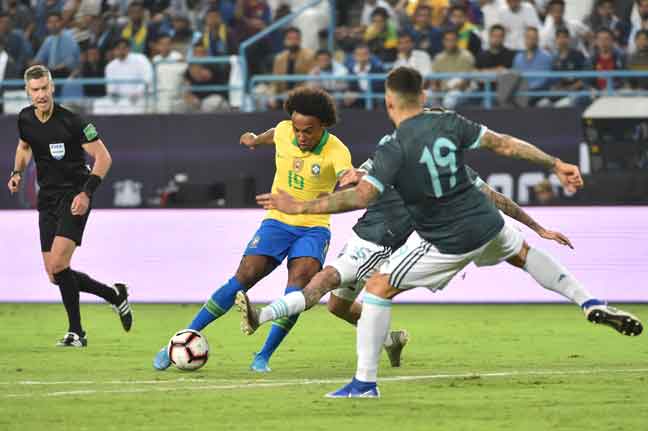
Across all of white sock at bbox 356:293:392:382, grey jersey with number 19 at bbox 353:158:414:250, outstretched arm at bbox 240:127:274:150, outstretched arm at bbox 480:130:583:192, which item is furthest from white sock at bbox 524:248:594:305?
outstretched arm at bbox 240:127:274:150

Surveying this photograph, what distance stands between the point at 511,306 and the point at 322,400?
824cm

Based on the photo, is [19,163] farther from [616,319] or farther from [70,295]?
[616,319]

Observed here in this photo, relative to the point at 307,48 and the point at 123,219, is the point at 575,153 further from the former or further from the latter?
the point at 123,219

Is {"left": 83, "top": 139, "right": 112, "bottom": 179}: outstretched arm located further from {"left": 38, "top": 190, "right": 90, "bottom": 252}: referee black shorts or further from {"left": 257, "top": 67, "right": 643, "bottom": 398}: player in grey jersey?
{"left": 257, "top": 67, "right": 643, "bottom": 398}: player in grey jersey

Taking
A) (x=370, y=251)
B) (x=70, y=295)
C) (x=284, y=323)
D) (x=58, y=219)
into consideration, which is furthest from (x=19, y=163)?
(x=370, y=251)

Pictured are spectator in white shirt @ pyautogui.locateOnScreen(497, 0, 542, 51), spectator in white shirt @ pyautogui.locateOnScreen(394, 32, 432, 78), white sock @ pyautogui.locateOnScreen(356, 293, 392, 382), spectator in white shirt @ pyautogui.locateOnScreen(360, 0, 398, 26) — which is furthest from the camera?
spectator in white shirt @ pyautogui.locateOnScreen(360, 0, 398, 26)

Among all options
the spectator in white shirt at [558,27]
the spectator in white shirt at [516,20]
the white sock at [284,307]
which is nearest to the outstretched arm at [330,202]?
the white sock at [284,307]

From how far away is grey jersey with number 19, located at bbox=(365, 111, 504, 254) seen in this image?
853 centimetres

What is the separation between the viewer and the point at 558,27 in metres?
20.4

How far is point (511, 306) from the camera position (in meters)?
16.7

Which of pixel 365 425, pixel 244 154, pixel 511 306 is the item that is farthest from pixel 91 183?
pixel 244 154

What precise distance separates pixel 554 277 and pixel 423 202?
3.64ft

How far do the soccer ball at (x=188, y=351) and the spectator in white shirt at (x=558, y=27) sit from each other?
11478 mm

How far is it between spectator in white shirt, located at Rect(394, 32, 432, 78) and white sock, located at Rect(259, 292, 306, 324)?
11408mm
